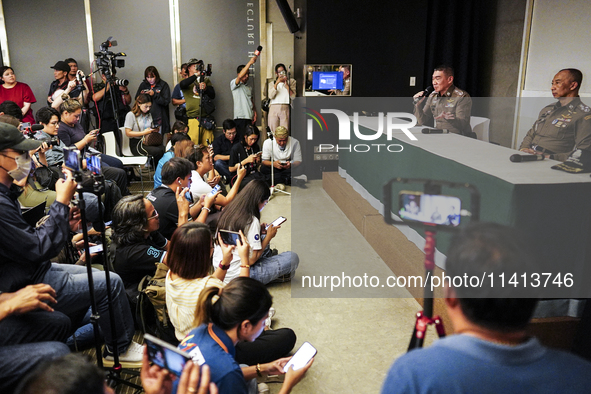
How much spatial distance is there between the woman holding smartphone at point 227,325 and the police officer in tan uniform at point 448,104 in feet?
11.2

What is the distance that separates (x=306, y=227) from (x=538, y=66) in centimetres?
381

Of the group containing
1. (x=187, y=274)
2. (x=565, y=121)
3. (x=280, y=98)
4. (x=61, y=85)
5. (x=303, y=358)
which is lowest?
(x=303, y=358)

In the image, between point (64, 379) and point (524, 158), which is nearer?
point (64, 379)

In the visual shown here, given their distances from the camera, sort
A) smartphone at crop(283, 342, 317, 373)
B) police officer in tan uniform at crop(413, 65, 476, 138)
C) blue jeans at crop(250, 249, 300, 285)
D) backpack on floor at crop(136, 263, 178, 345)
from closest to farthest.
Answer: smartphone at crop(283, 342, 317, 373) → backpack on floor at crop(136, 263, 178, 345) → blue jeans at crop(250, 249, 300, 285) → police officer in tan uniform at crop(413, 65, 476, 138)

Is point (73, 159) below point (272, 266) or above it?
above

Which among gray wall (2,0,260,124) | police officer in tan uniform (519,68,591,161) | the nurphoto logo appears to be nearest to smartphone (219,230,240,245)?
the nurphoto logo

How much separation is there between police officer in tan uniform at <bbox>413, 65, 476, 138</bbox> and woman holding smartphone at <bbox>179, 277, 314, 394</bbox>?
341 centimetres

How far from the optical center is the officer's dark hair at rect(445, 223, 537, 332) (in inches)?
34.9

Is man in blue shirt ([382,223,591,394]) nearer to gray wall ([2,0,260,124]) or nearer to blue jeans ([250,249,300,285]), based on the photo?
blue jeans ([250,249,300,285])

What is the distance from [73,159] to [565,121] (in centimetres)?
366

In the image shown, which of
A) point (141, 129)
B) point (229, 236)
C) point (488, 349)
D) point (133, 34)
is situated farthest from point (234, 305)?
point (133, 34)

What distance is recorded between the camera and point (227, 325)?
1518 mm

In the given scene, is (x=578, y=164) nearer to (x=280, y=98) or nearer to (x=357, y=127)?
(x=357, y=127)

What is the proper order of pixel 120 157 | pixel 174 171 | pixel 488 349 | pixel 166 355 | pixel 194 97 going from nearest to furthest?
pixel 488 349, pixel 166 355, pixel 174 171, pixel 120 157, pixel 194 97
